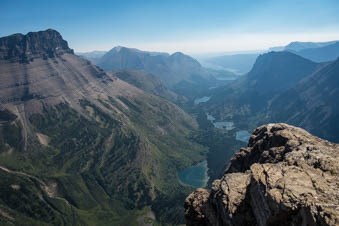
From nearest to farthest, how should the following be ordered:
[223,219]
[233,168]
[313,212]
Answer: [313,212] < [223,219] < [233,168]

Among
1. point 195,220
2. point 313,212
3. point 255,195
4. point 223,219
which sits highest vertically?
point 313,212

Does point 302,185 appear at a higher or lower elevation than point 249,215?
higher

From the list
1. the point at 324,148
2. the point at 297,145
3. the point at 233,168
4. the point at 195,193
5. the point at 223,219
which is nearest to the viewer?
the point at 223,219

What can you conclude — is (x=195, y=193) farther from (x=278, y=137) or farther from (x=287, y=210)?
(x=287, y=210)

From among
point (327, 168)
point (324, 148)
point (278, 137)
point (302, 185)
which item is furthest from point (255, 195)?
point (278, 137)

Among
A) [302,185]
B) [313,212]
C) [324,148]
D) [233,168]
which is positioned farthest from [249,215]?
[233,168]

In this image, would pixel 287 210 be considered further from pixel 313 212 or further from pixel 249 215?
pixel 249 215

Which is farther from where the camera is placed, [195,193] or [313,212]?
[195,193]
